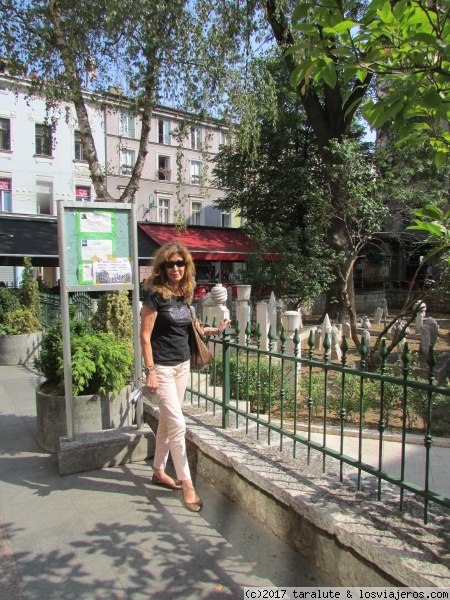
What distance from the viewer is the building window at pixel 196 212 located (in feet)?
111

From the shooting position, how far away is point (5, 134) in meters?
25.2

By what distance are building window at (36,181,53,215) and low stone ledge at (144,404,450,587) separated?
2658 centimetres

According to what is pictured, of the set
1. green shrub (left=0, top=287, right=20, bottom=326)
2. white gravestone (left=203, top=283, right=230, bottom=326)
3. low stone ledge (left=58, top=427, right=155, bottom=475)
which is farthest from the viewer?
green shrub (left=0, top=287, right=20, bottom=326)

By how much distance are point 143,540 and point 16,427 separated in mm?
→ 2594

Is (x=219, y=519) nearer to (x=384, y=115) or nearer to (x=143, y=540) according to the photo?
(x=143, y=540)

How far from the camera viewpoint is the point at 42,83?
859cm

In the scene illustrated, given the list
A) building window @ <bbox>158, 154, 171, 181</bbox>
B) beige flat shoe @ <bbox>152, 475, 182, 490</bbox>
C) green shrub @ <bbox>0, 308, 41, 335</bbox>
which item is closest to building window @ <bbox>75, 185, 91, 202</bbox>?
building window @ <bbox>158, 154, 171, 181</bbox>

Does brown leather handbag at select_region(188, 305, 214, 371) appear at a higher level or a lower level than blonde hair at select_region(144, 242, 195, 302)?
lower

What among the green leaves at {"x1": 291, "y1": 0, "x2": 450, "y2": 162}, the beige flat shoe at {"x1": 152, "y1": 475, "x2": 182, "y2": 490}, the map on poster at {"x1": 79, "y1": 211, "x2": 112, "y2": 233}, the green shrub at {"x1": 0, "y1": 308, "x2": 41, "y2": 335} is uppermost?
the green leaves at {"x1": 291, "y1": 0, "x2": 450, "y2": 162}

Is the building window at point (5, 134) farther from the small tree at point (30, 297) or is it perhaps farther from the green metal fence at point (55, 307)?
the small tree at point (30, 297)

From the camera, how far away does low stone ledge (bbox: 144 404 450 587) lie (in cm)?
192

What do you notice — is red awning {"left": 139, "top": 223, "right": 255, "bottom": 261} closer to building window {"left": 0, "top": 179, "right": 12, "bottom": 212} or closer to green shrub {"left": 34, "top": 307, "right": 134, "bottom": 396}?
building window {"left": 0, "top": 179, "right": 12, "bottom": 212}

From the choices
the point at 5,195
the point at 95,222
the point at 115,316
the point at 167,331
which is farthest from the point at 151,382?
the point at 5,195

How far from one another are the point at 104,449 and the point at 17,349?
5.04 m
